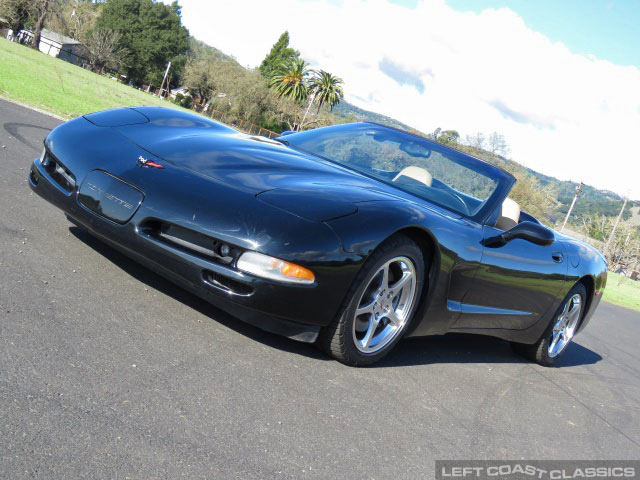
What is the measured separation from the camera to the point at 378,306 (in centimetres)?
343

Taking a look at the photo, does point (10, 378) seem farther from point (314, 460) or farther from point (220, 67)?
point (220, 67)

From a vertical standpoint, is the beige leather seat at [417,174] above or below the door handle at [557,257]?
above

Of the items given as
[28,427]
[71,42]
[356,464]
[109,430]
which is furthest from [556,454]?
[71,42]

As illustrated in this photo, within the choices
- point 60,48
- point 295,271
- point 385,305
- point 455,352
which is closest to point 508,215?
point 455,352

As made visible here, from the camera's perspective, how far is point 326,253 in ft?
9.66

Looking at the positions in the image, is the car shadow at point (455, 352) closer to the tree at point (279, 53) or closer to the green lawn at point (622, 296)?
the green lawn at point (622, 296)

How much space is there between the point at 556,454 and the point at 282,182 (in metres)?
2.03

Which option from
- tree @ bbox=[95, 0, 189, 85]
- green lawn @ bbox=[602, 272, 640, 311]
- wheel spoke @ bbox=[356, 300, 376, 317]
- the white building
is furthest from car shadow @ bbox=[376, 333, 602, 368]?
the white building

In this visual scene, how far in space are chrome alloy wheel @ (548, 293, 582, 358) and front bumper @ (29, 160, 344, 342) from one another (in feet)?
9.51

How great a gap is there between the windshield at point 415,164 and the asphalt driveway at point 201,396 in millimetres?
1094

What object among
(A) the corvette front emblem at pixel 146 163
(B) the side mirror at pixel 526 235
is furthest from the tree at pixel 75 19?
(B) the side mirror at pixel 526 235

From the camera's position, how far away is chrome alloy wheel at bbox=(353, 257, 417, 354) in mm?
3344

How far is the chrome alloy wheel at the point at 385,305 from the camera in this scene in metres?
3.34

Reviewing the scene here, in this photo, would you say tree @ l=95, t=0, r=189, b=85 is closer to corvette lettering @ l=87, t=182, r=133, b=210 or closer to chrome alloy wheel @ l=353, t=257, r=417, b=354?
corvette lettering @ l=87, t=182, r=133, b=210
